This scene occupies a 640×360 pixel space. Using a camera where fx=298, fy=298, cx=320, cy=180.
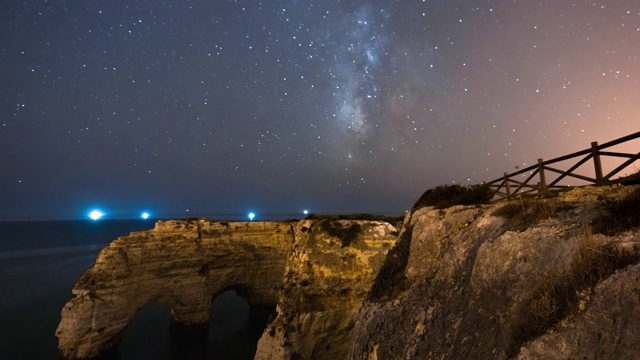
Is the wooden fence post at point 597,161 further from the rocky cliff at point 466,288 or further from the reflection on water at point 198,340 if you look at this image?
the reflection on water at point 198,340

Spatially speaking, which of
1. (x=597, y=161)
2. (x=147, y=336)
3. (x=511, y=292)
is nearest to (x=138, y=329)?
(x=147, y=336)

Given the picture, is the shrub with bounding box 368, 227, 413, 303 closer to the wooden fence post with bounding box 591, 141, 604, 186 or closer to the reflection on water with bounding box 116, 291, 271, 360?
the wooden fence post with bounding box 591, 141, 604, 186

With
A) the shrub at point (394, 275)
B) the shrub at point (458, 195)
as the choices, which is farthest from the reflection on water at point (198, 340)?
the shrub at point (458, 195)

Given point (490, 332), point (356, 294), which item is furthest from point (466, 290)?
point (356, 294)

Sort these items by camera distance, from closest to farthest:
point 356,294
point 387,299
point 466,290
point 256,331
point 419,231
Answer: point 466,290 → point 387,299 → point 419,231 → point 356,294 → point 256,331

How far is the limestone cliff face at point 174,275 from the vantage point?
2358cm

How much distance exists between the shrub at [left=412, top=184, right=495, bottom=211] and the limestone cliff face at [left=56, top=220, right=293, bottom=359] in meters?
24.7

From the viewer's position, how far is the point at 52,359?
25188 mm

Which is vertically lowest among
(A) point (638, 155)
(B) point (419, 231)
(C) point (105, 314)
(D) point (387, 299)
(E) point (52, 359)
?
(E) point (52, 359)

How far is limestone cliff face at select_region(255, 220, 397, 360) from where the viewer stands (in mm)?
19359

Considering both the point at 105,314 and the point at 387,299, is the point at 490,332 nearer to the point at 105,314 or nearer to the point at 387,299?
the point at 387,299

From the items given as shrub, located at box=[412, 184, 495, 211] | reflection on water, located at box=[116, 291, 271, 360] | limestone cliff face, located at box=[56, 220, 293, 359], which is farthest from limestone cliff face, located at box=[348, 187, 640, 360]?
limestone cliff face, located at box=[56, 220, 293, 359]

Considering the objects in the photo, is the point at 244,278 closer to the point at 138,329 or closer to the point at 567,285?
the point at 138,329

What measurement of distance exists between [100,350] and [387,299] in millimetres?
26674
